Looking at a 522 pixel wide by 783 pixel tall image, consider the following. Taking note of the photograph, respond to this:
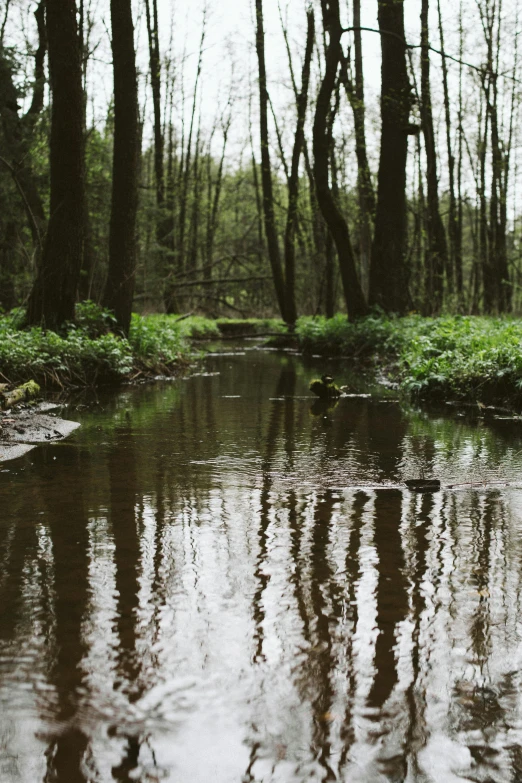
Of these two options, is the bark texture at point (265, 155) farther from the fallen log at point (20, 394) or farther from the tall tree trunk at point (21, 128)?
the fallen log at point (20, 394)

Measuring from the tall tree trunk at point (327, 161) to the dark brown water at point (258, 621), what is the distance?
1262cm

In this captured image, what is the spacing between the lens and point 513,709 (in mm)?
2156

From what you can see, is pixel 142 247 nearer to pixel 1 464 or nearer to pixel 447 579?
pixel 1 464

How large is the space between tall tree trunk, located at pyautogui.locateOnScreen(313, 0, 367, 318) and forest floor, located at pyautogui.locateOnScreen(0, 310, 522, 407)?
5.48 ft

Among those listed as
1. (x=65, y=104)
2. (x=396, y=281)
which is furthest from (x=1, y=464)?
(x=396, y=281)

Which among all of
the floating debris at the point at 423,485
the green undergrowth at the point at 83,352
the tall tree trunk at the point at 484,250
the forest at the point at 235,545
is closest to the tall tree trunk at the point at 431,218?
the tall tree trunk at the point at 484,250

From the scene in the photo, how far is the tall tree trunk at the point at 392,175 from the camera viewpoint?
54.1 feet

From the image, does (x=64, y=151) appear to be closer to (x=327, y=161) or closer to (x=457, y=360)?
(x=457, y=360)

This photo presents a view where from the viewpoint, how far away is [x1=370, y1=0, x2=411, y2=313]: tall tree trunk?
16.5 meters

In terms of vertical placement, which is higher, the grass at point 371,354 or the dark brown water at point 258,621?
the grass at point 371,354

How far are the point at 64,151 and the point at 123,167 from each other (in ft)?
7.04

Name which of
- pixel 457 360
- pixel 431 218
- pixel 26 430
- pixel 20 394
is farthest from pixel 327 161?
pixel 26 430

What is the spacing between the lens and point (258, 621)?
2764mm

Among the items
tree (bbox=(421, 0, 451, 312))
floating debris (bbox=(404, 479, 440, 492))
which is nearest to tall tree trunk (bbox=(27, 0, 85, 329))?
floating debris (bbox=(404, 479, 440, 492))
